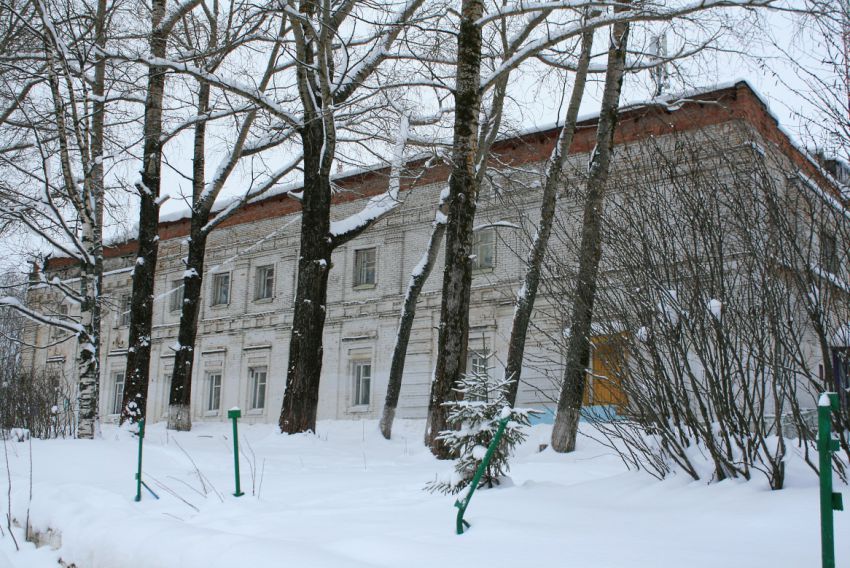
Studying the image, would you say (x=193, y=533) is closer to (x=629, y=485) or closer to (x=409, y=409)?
(x=629, y=485)

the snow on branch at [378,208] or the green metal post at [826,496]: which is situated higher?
the snow on branch at [378,208]

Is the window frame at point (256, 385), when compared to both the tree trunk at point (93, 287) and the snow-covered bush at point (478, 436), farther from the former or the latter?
the snow-covered bush at point (478, 436)

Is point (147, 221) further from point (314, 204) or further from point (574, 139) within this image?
point (574, 139)

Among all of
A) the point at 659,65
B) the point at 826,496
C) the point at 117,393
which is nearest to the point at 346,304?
the point at 117,393

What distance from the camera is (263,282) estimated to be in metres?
26.2

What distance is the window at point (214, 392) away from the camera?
87.2 feet

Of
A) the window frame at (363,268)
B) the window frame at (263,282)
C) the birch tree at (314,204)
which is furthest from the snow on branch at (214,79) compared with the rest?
the window frame at (263,282)

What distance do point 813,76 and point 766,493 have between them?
276 centimetres

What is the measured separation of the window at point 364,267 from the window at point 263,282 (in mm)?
3450

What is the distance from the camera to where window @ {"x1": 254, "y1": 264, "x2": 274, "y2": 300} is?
25922 mm

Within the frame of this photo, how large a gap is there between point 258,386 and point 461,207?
1834cm

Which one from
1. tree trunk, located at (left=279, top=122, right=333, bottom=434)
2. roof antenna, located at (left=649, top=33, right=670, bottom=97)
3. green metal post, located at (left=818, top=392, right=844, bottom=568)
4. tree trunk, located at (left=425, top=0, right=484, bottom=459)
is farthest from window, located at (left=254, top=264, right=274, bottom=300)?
green metal post, located at (left=818, top=392, right=844, bottom=568)

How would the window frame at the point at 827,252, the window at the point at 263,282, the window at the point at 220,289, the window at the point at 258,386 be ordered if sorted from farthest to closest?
1. the window at the point at 220,289
2. the window at the point at 263,282
3. the window at the point at 258,386
4. the window frame at the point at 827,252

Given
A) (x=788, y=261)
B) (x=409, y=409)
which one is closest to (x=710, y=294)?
(x=788, y=261)
